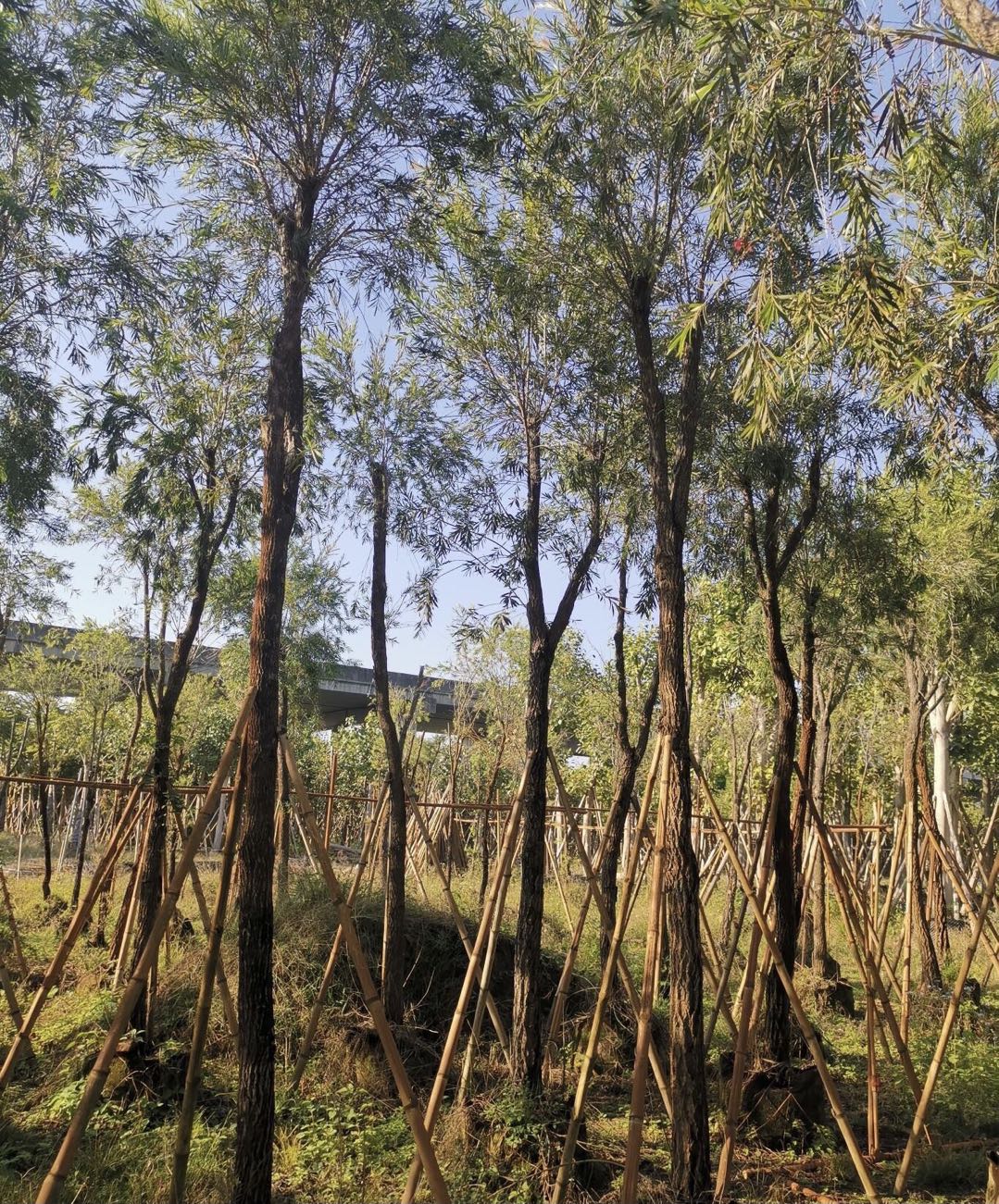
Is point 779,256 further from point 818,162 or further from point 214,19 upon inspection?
point 214,19

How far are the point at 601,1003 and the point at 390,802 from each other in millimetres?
3288

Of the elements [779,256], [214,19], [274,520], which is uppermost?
[214,19]

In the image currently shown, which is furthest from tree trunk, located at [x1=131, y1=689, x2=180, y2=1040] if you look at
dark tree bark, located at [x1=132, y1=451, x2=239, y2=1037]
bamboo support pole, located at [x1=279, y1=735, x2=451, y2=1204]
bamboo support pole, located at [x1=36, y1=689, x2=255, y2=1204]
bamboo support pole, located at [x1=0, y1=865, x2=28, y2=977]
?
bamboo support pole, located at [x1=279, y1=735, x2=451, y2=1204]

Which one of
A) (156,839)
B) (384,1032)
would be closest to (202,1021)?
(384,1032)

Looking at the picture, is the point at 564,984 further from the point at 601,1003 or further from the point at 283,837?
the point at 283,837

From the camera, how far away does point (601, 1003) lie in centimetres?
564

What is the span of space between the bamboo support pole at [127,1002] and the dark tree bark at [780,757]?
4043mm

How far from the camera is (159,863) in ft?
26.2

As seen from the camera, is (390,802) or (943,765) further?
(943,765)

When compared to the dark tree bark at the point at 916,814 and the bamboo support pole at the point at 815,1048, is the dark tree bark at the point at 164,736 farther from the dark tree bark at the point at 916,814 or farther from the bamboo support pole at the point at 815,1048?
the dark tree bark at the point at 916,814

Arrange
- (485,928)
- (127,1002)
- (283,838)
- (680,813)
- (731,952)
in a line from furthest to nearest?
(283,838), (731,952), (485,928), (680,813), (127,1002)

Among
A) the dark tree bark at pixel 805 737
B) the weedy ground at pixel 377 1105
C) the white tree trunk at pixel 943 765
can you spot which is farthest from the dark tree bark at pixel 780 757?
the white tree trunk at pixel 943 765

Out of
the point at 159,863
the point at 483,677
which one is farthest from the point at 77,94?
the point at 483,677

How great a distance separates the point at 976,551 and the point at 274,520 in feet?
34.8
